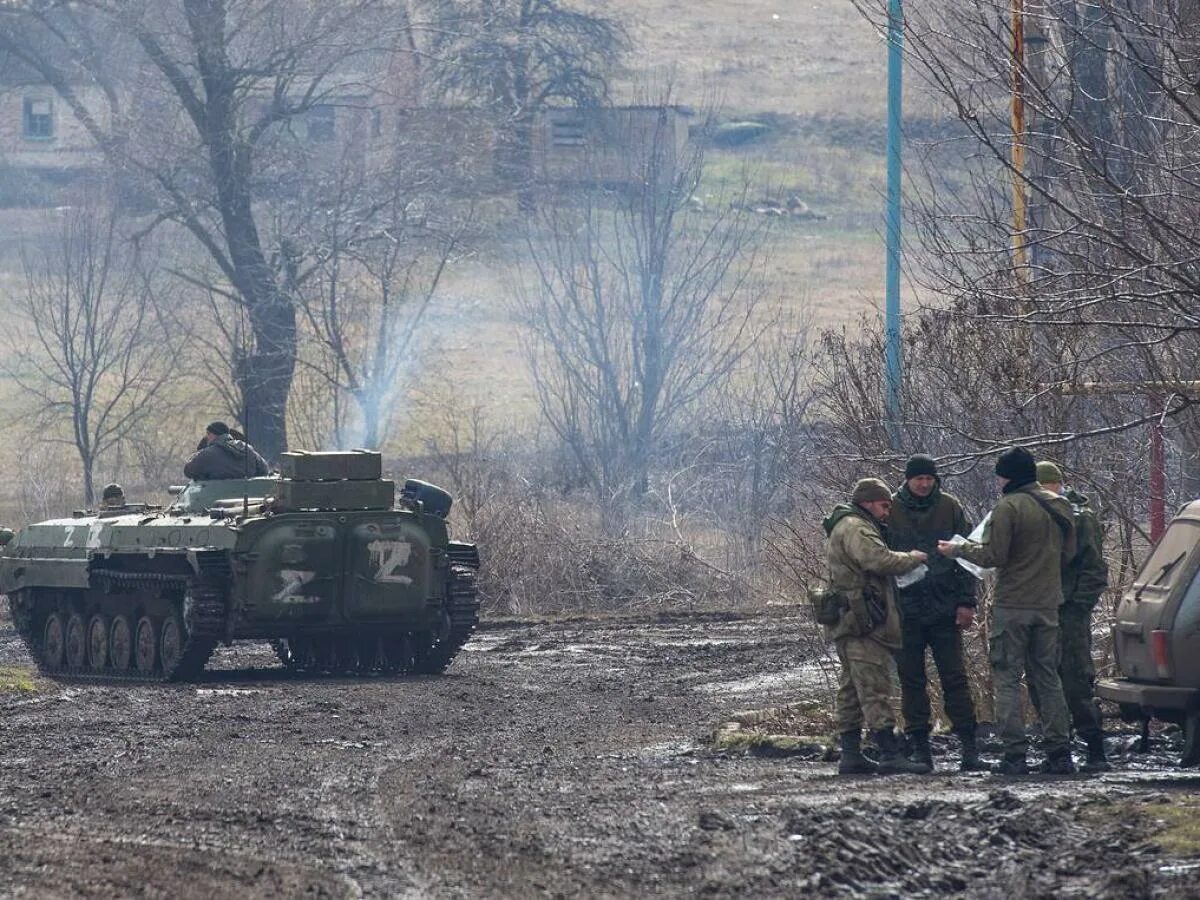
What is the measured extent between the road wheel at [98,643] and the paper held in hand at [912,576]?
10508 mm

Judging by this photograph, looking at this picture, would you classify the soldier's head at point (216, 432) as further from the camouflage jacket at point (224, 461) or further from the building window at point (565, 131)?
the building window at point (565, 131)

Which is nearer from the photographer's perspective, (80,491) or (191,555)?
(191,555)

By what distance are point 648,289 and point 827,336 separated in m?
19.4

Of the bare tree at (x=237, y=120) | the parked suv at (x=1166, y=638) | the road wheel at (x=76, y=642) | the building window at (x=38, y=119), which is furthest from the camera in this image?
the building window at (x=38, y=119)

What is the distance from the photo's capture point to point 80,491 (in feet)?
122

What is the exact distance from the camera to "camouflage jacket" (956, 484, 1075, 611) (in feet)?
36.9

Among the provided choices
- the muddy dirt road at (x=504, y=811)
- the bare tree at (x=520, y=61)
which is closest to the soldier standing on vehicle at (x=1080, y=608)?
the muddy dirt road at (x=504, y=811)

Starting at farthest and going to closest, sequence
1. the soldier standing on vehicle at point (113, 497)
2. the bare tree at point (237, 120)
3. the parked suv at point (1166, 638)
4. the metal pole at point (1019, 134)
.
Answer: the bare tree at point (237, 120) < the soldier standing on vehicle at point (113, 497) < the parked suv at point (1166, 638) < the metal pole at point (1019, 134)

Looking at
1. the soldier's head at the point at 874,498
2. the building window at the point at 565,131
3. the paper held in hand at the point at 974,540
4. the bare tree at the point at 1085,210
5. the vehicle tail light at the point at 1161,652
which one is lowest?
the vehicle tail light at the point at 1161,652

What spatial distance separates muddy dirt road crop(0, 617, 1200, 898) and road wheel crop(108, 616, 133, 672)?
133 inches

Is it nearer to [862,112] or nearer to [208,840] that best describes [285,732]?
[208,840]

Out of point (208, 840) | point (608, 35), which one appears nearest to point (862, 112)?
point (608, 35)

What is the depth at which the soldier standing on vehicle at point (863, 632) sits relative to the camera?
11.3 meters

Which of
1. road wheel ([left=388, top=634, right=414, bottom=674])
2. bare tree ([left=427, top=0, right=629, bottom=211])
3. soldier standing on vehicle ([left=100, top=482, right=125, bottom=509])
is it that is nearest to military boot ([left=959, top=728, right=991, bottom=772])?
road wheel ([left=388, top=634, right=414, bottom=674])
